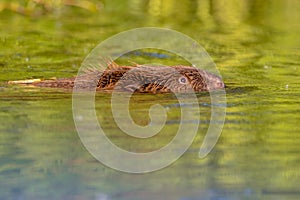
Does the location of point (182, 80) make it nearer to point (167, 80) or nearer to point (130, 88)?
point (167, 80)

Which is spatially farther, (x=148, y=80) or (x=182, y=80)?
(x=182, y=80)

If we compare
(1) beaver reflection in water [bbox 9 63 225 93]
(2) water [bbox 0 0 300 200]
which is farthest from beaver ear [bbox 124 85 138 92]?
(2) water [bbox 0 0 300 200]

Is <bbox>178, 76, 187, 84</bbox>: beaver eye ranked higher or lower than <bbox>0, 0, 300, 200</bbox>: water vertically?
higher

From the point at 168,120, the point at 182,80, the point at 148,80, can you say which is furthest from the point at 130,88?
the point at 168,120

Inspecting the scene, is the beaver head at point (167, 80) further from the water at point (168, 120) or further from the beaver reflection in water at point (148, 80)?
the water at point (168, 120)

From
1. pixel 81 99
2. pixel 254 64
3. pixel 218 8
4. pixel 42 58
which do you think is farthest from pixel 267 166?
pixel 218 8

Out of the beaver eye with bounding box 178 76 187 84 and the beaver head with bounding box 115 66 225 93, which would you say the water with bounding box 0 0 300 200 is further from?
the beaver eye with bounding box 178 76 187 84

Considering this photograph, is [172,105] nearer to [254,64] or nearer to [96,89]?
[96,89]

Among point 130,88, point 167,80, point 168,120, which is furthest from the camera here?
point 167,80
